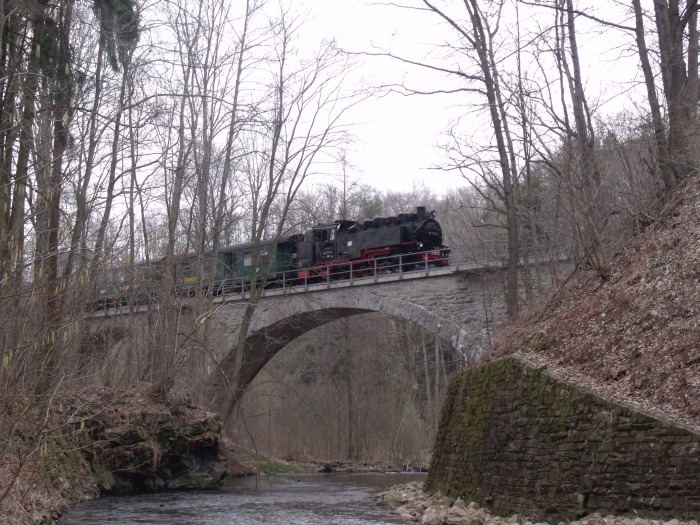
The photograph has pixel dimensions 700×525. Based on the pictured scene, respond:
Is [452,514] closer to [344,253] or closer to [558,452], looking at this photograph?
[558,452]

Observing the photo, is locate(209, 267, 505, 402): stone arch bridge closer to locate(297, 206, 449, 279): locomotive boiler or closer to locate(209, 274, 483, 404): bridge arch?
locate(209, 274, 483, 404): bridge arch

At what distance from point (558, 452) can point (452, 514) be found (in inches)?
80.1

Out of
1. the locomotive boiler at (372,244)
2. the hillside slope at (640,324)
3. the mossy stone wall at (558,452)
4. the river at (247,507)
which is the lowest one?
the river at (247,507)

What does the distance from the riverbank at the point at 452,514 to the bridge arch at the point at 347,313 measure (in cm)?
888

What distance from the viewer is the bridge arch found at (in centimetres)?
2333

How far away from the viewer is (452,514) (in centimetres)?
1003

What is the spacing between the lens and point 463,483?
11000 millimetres

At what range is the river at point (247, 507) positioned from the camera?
37.3 ft

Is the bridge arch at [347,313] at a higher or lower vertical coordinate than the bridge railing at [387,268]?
lower

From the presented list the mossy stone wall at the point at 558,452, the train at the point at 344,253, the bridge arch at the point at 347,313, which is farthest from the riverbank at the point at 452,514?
the train at the point at 344,253

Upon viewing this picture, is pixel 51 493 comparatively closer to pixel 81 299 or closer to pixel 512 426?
pixel 81 299

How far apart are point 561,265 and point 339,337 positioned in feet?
45.6

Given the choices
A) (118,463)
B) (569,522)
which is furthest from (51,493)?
(569,522)

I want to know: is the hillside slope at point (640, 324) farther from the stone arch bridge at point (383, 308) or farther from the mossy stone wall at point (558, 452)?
the stone arch bridge at point (383, 308)
